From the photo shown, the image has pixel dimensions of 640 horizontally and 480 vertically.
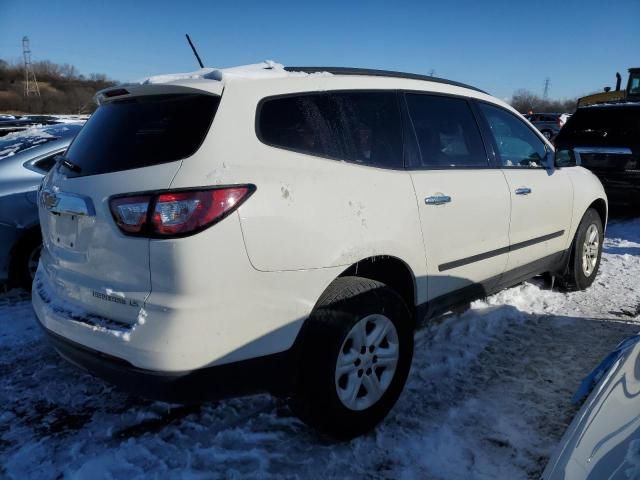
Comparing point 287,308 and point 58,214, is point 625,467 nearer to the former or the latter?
point 287,308

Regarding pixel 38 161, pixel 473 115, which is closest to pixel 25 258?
pixel 38 161

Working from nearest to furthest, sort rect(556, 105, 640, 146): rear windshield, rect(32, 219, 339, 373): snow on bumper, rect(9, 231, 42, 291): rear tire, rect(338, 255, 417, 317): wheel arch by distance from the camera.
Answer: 1. rect(32, 219, 339, 373): snow on bumper
2. rect(338, 255, 417, 317): wheel arch
3. rect(9, 231, 42, 291): rear tire
4. rect(556, 105, 640, 146): rear windshield

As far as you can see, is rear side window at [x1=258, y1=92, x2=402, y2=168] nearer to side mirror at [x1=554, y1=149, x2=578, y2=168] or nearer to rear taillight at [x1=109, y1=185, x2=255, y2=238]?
rear taillight at [x1=109, y1=185, x2=255, y2=238]

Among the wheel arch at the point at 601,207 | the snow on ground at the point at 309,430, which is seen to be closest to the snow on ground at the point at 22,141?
the snow on ground at the point at 309,430

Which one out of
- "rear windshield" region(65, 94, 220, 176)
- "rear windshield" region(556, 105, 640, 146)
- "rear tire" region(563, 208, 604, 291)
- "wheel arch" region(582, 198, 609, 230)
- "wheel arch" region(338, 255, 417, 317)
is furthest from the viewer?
"rear windshield" region(556, 105, 640, 146)

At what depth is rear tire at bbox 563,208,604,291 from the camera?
475 cm

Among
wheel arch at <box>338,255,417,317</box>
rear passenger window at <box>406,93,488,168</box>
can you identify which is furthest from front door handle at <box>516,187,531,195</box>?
wheel arch at <box>338,255,417,317</box>

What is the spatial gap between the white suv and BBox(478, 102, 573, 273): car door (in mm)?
736

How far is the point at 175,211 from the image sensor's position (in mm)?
2020

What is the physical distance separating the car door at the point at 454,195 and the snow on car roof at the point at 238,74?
768 mm

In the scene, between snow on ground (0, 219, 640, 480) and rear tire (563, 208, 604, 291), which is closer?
snow on ground (0, 219, 640, 480)

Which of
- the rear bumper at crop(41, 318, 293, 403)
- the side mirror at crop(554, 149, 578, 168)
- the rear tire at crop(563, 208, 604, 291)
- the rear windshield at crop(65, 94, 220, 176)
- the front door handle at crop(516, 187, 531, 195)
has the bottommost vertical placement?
the rear tire at crop(563, 208, 604, 291)

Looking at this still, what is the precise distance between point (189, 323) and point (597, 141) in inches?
313

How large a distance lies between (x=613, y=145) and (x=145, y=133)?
7.65 meters
